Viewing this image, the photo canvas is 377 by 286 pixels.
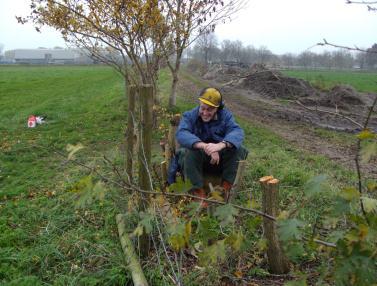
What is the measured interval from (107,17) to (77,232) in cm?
488

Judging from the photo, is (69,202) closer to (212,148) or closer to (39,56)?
(212,148)

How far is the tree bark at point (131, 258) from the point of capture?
3336 mm

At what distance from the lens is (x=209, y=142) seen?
16.8 ft

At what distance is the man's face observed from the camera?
4.94 m

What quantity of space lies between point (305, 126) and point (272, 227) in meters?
9.25

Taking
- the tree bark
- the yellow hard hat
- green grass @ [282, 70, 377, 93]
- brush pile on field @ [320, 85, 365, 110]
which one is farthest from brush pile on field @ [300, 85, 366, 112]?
the tree bark

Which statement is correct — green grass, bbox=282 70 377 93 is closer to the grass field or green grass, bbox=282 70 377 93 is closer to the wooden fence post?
the grass field

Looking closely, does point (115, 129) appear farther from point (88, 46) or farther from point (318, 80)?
point (318, 80)

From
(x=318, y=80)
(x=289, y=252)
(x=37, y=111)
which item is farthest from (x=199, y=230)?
(x=318, y=80)

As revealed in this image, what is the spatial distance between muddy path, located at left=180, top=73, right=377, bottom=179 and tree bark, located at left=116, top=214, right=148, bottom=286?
12.0 ft

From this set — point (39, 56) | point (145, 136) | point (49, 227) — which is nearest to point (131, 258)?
point (145, 136)

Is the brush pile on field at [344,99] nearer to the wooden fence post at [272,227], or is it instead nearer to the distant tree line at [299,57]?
the distant tree line at [299,57]

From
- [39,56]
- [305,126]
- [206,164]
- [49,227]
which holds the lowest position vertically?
[305,126]

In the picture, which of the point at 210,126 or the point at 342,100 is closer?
the point at 210,126
